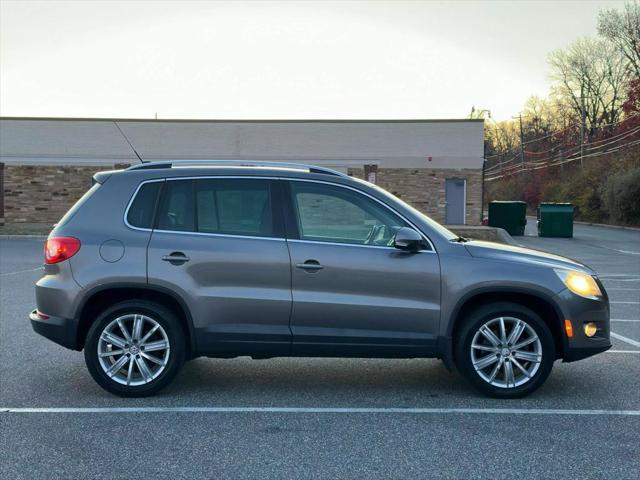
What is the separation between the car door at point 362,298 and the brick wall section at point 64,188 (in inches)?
1037

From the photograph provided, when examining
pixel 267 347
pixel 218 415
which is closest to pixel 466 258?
pixel 267 347

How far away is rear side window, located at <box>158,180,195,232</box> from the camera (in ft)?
19.2

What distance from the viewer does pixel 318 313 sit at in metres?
5.71

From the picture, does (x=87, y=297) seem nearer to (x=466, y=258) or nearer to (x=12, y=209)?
(x=466, y=258)

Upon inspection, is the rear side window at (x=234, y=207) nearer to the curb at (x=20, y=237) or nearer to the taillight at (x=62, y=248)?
the taillight at (x=62, y=248)

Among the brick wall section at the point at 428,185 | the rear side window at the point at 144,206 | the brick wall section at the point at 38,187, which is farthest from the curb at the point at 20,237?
the rear side window at the point at 144,206

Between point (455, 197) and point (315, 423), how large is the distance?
27621 millimetres

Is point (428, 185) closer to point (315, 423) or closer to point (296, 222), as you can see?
point (296, 222)

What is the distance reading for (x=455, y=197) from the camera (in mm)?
31984

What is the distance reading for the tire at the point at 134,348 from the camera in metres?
5.75

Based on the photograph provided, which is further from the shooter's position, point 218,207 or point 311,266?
point 218,207

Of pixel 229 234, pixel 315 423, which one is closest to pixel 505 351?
pixel 315 423

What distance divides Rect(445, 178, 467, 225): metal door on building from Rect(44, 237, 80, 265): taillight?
2718 cm

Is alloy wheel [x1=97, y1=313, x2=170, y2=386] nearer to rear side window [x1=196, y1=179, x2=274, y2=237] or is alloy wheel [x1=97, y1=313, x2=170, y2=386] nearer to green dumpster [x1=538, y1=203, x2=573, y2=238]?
rear side window [x1=196, y1=179, x2=274, y2=237]
